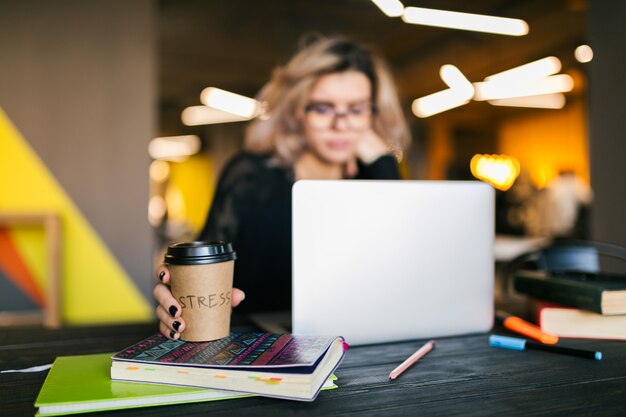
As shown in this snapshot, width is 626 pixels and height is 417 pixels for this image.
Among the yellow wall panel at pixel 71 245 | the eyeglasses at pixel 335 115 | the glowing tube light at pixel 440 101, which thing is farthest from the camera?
the glowing tube light at pixel 440 101

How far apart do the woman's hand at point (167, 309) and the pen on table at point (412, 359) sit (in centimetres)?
36

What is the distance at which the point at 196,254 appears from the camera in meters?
0.82

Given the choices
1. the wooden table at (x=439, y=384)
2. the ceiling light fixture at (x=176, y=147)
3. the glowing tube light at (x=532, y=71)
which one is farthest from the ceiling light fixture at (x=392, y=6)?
the ceiling light fixture at (x=176, y=147)

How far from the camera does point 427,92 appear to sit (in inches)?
340

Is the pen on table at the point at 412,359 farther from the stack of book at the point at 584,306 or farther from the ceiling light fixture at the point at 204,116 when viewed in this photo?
the ceiling light fixture at the point at 204,116

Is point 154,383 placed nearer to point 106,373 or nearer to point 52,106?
point 106,373

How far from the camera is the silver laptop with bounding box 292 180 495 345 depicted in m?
0.93

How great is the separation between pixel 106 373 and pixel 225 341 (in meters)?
0.19

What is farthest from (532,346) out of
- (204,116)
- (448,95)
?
(204,116)

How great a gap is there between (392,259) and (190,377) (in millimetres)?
451

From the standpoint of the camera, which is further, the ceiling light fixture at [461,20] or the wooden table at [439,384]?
the ceiling light fixture at [461,20]

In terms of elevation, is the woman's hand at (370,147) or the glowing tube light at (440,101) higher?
the glowing tube light at (440,101)

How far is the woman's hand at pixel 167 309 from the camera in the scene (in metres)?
0.84

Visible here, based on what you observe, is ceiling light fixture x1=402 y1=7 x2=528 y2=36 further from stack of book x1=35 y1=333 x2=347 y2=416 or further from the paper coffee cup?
stack of book x1=35 y1=333 x2=347 y2=416
